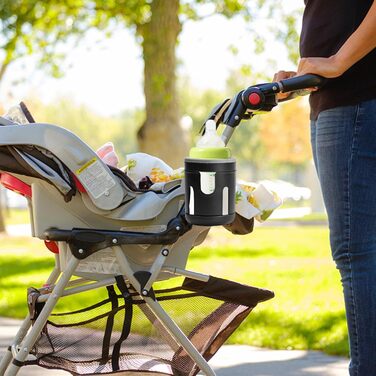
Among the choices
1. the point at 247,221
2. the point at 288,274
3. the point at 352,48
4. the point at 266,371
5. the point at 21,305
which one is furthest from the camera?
the point at 288,274

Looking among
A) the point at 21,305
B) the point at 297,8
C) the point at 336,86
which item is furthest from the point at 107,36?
the point at 336,86

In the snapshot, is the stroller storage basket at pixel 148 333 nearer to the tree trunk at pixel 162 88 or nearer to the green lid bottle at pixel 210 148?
the green lid bottle at pixel 210 148

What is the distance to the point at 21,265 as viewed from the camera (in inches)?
394

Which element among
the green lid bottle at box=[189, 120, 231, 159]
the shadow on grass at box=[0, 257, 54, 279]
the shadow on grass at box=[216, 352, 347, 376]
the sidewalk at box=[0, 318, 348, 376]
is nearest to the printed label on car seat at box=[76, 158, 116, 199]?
the green lid bottle at box=[189, 120, 231, 159]

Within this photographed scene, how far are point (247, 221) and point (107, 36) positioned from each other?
13201 millimetres

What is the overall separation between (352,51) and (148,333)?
1.25 metres

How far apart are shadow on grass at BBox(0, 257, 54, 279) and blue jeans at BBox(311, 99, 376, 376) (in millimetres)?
6338

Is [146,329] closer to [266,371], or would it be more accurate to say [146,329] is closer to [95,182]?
[95,182]

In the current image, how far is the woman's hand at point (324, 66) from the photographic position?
2.85 m

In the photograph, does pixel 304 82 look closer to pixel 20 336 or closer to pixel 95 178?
pixel 95 178

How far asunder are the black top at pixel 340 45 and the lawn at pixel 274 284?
210 cm

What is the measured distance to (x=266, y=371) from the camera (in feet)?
13.9

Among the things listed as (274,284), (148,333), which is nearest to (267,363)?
(148,333)

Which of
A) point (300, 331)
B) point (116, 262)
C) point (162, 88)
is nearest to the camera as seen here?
point (116, 262)
